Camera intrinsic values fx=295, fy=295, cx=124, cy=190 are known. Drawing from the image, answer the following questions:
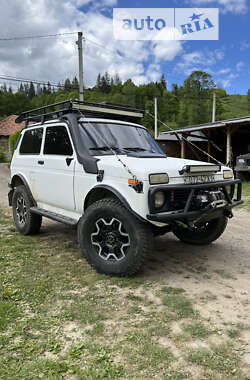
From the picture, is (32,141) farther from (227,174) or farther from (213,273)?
(213,273)

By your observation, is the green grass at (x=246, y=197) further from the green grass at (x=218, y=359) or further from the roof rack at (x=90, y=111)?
the green grass at (x=218, y=359)

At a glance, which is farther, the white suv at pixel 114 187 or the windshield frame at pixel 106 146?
the windshield frame at pixel 106 146

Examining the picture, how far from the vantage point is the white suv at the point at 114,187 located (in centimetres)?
339

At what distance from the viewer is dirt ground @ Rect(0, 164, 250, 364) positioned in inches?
114

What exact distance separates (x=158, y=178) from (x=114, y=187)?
22.8 inches

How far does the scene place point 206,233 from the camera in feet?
15.7

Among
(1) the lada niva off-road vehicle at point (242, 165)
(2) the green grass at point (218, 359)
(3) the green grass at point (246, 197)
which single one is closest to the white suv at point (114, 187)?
(2) the green grass at point (218, 359)

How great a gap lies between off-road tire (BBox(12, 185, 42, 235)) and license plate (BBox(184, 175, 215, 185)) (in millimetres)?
3007

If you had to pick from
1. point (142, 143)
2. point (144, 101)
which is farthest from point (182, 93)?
point (142, 143)

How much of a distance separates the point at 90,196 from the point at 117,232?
2.31 ft

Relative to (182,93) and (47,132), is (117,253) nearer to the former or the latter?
(47,132)

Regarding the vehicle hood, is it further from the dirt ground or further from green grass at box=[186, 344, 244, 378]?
green grass at box=[186, 344, 244, 378]

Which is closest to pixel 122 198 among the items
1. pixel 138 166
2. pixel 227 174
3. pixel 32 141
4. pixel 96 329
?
pixel 138 166

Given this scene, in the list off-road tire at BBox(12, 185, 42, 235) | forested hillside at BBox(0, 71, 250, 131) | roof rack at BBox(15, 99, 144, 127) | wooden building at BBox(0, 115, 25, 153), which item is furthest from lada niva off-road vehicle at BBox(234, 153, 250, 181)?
forested hillside at BBox(0, 71, 250, 131)
